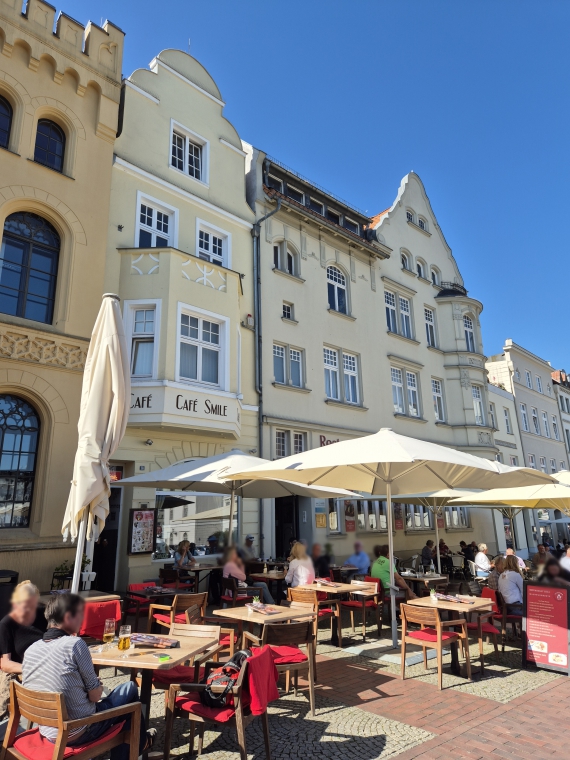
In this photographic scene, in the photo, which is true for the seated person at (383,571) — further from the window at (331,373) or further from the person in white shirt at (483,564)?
the window at (331,373)

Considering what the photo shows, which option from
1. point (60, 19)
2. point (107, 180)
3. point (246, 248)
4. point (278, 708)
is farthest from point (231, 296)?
point (278, 708)

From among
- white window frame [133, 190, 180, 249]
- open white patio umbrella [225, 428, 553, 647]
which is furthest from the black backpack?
white window frame [133, 190, 180, 249]

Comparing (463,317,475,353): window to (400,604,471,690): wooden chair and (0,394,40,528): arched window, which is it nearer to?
(400,604,471,690): wooden chair

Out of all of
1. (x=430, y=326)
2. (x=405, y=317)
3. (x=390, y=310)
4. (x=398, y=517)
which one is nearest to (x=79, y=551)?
(x=398, y=517)

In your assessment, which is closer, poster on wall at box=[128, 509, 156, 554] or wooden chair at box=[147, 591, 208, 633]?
wooden chair at box=[147, 591, 208, 633]

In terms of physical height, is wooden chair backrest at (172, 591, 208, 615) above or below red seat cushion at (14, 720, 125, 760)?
above

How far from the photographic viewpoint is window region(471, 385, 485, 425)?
26303mm

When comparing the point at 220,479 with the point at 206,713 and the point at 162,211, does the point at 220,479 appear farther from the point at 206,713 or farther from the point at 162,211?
the point at 162,211

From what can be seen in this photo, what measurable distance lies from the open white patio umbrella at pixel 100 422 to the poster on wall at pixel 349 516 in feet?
42.3

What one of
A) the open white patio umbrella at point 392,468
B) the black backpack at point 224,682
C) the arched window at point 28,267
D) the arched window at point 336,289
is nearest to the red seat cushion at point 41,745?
the black backpack at point 224,682

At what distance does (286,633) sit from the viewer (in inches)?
223

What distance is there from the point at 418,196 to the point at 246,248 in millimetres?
15111

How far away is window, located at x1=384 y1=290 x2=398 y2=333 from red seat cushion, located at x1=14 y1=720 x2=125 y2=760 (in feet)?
70.5

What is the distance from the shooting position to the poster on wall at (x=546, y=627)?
745 cm
